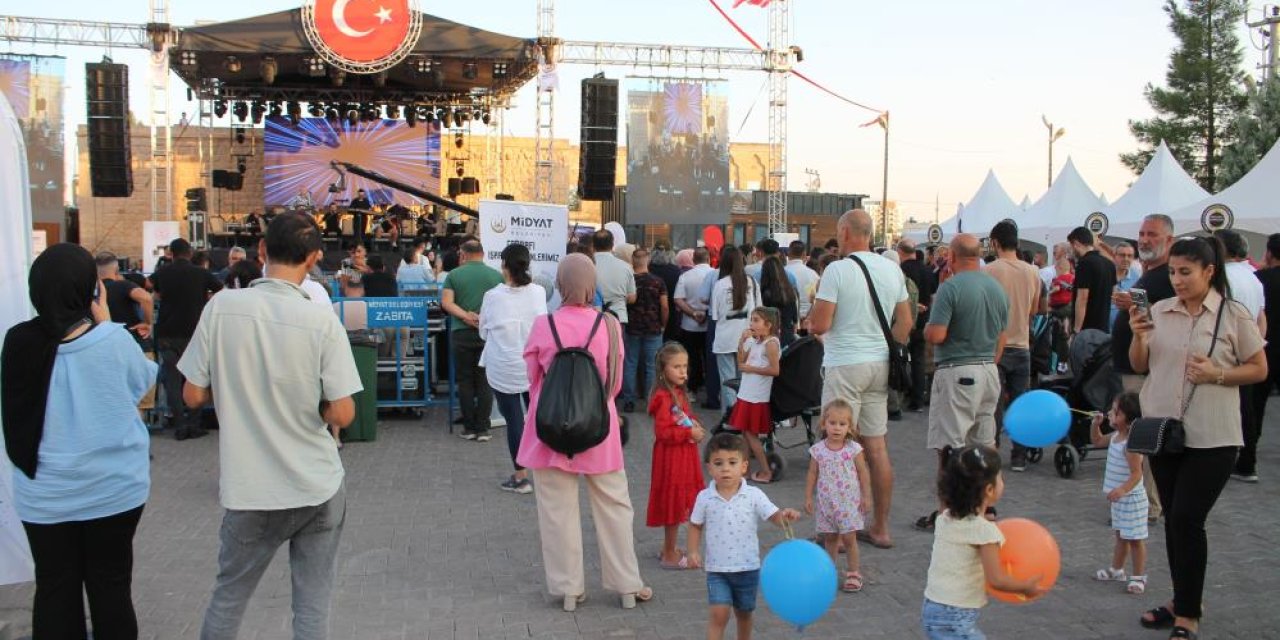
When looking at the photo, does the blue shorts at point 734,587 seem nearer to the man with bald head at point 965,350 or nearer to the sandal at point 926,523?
the man with bald head at point 965,350

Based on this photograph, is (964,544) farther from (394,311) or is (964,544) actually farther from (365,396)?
(394,311)

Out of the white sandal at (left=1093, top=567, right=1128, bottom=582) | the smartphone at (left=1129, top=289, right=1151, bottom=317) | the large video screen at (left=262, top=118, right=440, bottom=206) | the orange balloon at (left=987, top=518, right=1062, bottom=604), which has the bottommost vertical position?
the white sandal at (left=1093, top=567, right=1128, bottom=582)

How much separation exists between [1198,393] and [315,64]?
862 inches

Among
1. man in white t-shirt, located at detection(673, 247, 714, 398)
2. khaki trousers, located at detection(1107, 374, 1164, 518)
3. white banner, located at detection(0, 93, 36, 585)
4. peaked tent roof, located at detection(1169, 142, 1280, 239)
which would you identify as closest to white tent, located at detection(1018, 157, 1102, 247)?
peaked tent roof, located at detection(1169, 142, 1280, 239)

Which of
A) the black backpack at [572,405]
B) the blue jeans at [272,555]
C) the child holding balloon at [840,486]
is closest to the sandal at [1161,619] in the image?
the child holding balloon at [840,486]

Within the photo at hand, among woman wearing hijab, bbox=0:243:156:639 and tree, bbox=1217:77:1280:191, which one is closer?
woman wearing hijab, bbox=0:243:156:639

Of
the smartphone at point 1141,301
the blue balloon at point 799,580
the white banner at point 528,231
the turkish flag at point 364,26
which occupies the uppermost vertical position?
the turkish flag at point 364,26

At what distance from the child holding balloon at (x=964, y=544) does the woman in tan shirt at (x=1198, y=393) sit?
149 cm

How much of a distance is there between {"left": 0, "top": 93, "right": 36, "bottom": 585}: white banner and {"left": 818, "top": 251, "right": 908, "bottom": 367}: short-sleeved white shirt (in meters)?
4.16

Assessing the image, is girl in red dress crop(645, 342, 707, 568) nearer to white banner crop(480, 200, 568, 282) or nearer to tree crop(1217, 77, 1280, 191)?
white banner crop(480, 200, 568, 282)

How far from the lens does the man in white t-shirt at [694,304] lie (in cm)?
1175

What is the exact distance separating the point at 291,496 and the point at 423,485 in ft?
Result: 14.5

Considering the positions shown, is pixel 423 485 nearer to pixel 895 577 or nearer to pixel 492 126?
pixel 895 577

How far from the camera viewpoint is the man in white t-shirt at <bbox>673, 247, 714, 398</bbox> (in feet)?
38.5
